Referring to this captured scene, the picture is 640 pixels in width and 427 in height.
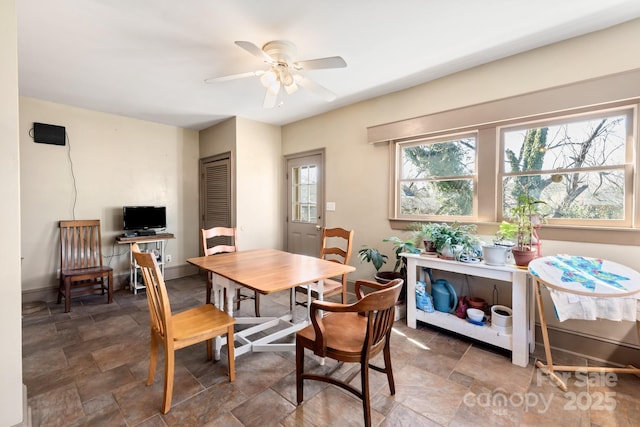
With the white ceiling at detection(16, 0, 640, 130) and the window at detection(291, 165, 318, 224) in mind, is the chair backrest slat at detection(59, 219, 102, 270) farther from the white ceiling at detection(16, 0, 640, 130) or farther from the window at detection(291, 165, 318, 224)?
the window at detection(291, 165, 318, 224)

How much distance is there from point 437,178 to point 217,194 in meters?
3.36

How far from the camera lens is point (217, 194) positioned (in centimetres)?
455

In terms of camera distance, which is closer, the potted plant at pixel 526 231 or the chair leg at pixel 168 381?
the chair leg at pixel 168 381

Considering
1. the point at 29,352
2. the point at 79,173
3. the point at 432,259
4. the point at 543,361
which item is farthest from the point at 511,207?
the point at 79,173

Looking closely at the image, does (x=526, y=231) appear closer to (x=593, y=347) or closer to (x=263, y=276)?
(x=593, y=347)

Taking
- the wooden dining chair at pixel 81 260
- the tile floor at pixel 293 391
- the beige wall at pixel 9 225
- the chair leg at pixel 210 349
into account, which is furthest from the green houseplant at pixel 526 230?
the wooden dining chair at pixel 81 260

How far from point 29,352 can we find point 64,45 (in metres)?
2.60

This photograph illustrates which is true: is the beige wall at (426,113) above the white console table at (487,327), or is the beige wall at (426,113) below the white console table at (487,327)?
above

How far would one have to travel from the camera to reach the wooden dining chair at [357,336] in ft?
4.60

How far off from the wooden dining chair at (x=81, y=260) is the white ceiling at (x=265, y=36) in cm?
171

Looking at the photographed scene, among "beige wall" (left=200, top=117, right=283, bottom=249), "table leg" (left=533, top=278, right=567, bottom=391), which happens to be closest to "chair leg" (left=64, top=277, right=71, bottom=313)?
"beige wall" (left=200, top=117, right=283, bottom=249)

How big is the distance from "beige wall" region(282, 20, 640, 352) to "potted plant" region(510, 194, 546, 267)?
242mm

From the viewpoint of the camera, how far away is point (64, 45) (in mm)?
2281

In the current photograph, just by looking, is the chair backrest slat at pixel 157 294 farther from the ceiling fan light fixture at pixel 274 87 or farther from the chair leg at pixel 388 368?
the ceiling fan light fixture at pixel 274 87
